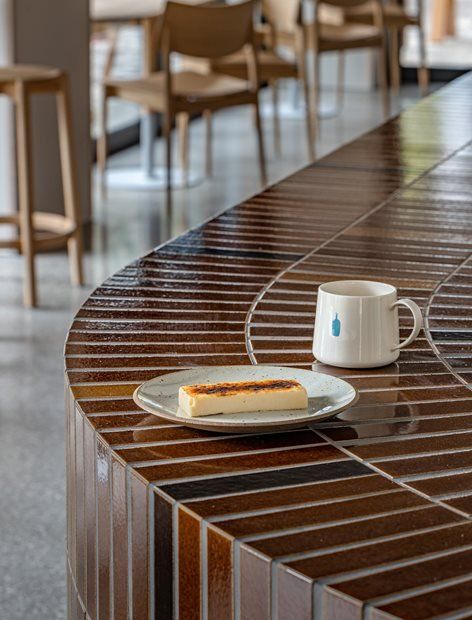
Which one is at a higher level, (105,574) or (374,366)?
(374,366)

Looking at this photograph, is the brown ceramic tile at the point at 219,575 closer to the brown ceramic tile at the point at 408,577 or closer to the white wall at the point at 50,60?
the brown ceramic tile at the point at 408,577

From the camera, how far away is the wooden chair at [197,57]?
4.60 metres

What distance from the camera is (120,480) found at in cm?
103

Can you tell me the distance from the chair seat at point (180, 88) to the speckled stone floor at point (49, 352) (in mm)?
512

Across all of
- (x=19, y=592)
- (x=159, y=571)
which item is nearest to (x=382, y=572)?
(x=159, y=571)

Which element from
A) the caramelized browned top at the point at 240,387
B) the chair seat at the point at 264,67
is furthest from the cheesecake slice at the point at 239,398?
the chair seat at the point at 264,67

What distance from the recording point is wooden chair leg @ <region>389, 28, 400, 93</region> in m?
8.33

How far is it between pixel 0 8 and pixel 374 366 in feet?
11.1

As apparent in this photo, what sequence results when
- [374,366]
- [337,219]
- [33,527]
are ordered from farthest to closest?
[33,527], [337,219], [374,366]

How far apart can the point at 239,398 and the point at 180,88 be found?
13.4ft

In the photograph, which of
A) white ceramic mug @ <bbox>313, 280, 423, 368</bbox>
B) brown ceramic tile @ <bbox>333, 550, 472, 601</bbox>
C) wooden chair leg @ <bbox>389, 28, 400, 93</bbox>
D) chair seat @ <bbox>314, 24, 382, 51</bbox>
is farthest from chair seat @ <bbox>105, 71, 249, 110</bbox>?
brown ceramic tile @ <bbox>333, 550, 472, 601</bbox>

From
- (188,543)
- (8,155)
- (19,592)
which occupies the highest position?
(188,543)

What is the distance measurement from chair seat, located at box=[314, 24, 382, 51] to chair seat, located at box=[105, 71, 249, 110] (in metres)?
1.27

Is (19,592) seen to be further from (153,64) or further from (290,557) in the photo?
(153,64)
